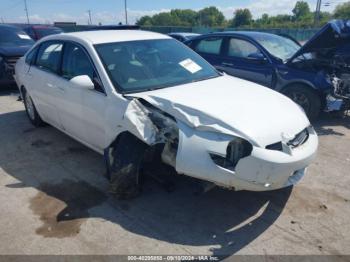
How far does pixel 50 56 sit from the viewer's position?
4855 mm

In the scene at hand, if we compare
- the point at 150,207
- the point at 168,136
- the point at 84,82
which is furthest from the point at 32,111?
the point at 168,136

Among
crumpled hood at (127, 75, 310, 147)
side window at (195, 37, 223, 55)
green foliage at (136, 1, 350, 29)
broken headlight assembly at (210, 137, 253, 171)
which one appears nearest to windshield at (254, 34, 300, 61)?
side window at (195, 37, 223, 55)

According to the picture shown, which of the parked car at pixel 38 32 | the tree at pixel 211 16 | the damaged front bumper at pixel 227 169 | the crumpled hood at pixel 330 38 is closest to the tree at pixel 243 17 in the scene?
the tree at pixel 211 16

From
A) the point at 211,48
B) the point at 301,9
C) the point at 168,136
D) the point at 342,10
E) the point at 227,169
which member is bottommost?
the point at 227,169

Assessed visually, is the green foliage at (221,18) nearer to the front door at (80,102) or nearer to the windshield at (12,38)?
the windshield at (12,38)

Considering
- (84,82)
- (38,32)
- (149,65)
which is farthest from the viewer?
(38,32)

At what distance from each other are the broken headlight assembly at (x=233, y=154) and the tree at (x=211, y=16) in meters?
105

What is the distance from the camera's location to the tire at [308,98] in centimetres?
583

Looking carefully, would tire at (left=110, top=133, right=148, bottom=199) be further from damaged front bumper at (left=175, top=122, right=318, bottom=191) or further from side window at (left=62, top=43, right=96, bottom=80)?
side window at (left=62, top=43, right=96, bottom=80)

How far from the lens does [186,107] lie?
10.1ft

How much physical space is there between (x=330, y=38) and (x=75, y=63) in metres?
4.37

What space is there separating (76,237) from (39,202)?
0.83 m

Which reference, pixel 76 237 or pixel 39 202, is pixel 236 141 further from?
pixel 39 202

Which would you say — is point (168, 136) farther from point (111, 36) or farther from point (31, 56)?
point (31, 56)
